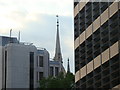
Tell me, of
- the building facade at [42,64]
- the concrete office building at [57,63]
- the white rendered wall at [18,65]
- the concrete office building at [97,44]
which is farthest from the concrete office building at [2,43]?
the concrete office building at [97,44]

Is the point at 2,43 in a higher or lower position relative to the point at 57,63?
higher

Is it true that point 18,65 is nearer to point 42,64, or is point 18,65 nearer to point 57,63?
point 42,64

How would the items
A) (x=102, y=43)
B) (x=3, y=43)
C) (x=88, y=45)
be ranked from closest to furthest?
1. (x=102, y=43)
2. (x=88, y=45)
3. (x=3, y=43)

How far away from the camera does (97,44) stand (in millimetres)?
42125

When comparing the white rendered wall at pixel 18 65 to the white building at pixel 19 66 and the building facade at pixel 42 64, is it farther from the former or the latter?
the building facade at pixel 42 64

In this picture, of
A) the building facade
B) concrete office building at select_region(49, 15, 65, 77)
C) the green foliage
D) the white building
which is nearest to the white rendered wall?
the white building

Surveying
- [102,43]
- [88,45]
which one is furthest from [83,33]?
[102,43]

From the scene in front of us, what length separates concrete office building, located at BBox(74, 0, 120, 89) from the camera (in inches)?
1492

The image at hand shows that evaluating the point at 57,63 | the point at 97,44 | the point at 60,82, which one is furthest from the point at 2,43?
the point at 97,44

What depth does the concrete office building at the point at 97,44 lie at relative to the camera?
37.9 metres

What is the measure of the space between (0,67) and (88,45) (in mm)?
69255

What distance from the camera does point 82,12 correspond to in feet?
157

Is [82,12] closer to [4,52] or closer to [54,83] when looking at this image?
[54,83]

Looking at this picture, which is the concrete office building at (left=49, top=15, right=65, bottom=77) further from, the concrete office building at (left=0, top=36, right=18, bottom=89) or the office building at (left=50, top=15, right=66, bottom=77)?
the concrete office building at (left=0, top=36, right=18, bottom=89)
